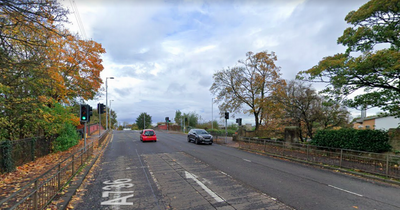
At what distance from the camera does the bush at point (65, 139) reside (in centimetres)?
1669

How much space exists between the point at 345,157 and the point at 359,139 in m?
2.16

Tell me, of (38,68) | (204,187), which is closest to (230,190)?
(204,187)

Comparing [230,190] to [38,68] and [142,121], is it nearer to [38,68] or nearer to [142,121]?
[38,68]

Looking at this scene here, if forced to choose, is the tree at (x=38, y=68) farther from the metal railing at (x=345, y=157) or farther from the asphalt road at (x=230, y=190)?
the metal railing at (x=345, y=157)

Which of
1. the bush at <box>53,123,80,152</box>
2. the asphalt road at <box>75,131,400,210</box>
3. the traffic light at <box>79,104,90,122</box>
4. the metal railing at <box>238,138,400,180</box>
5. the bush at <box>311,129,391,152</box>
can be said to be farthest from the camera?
the bush at <box>53,123,80,152</box>

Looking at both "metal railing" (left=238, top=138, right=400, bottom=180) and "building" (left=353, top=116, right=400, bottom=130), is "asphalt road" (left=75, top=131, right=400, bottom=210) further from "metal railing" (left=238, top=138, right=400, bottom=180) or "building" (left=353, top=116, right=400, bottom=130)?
"building" (left=353, top=116, right=400, bottom=130)

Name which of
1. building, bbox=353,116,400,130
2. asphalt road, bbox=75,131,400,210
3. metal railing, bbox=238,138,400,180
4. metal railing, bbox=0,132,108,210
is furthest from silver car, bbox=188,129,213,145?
building, bbox=353,116,400,130

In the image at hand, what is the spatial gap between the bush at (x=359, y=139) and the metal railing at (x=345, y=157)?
0.53 m

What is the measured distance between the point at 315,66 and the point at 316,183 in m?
Result: 8.36

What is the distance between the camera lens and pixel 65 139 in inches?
667

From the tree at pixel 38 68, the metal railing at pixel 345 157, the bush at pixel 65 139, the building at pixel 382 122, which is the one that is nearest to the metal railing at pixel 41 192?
the tree at pixel 38 68

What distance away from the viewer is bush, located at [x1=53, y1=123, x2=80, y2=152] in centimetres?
1669

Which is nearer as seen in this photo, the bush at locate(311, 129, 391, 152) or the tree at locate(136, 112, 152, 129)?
the bush at locate(311, 129, 391, 152)

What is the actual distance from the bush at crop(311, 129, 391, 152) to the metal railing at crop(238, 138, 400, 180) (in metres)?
0.53
